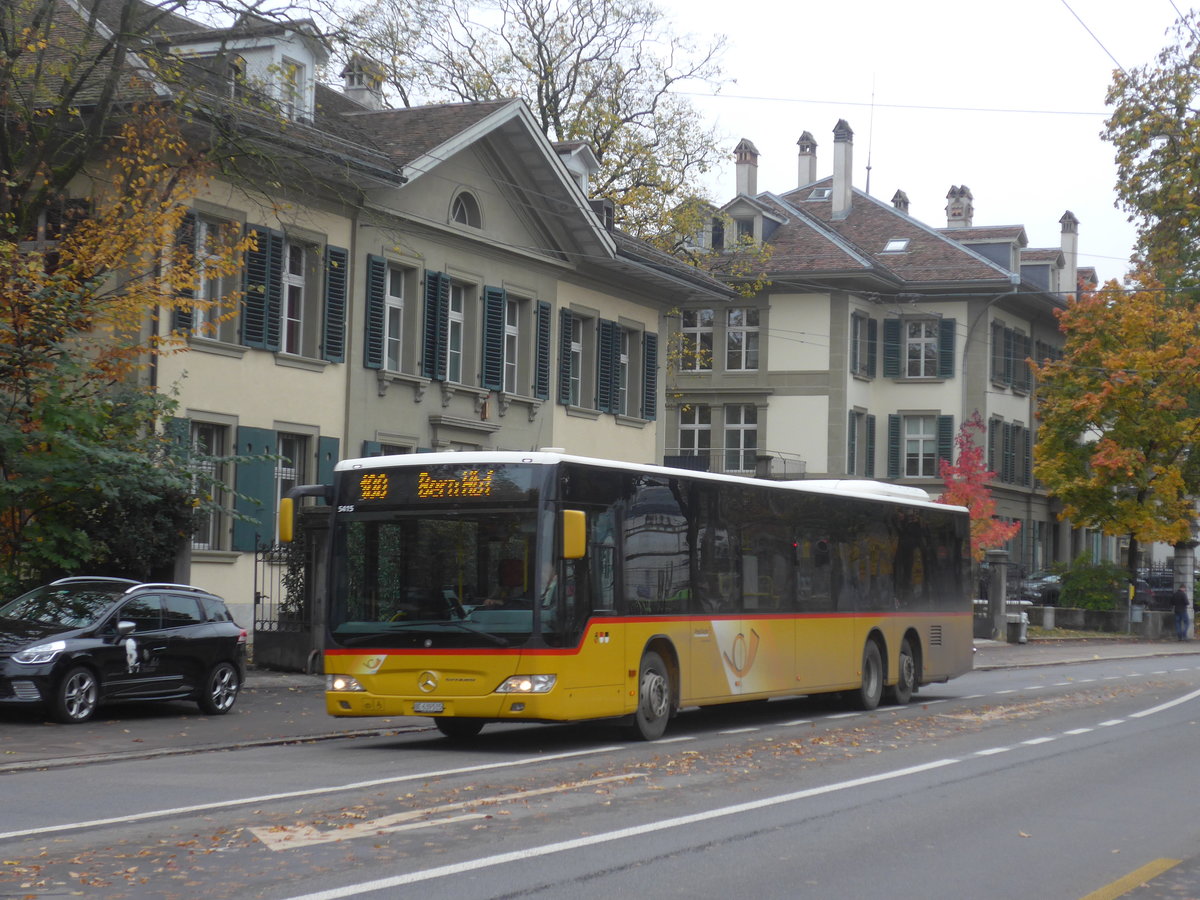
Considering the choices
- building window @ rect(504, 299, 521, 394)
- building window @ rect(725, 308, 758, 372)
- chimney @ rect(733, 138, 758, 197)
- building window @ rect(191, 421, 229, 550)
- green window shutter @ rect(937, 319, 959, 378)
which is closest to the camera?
building window @ rect(191, 421, 229, 550)

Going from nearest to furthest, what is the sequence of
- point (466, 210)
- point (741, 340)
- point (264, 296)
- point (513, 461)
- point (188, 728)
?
point (513, 461) < point (188, 728) < point (264, 296) < point (466, 210) < point (741, 340)

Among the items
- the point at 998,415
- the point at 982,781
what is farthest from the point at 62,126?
the point at 998,415

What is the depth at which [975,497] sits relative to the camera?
47219 mm

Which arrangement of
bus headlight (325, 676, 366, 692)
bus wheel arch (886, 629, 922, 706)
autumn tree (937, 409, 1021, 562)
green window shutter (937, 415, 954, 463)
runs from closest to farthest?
bus headlight (325, 676, 366, 692)
bus wheel arch (886, 629, 922, 706)
autumn tree (937, 409, 1021, 562)
green window shutter (937, 415, 954, 463)

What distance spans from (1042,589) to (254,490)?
38.1 m

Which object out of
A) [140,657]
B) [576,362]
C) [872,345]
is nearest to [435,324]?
[576,362]

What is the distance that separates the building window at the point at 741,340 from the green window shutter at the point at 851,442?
3.69 m

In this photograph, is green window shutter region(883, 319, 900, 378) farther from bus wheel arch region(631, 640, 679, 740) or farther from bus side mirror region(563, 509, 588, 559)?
bus side mirror region(563, 509, 588, 559)

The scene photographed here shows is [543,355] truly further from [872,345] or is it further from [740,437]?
[872,345]

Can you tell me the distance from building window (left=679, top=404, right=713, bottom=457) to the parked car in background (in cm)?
1162

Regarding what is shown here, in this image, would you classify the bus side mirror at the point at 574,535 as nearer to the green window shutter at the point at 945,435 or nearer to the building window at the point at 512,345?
the building window at the point at 512,345

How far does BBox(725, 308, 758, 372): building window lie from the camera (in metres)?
58.3

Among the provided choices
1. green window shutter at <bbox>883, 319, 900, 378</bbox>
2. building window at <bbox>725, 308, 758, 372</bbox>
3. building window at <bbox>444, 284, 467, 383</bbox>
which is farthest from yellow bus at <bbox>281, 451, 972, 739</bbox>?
green window shutter at <bbox>883, 319, 900, 378</bbox>

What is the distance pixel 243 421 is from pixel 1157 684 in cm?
1535
